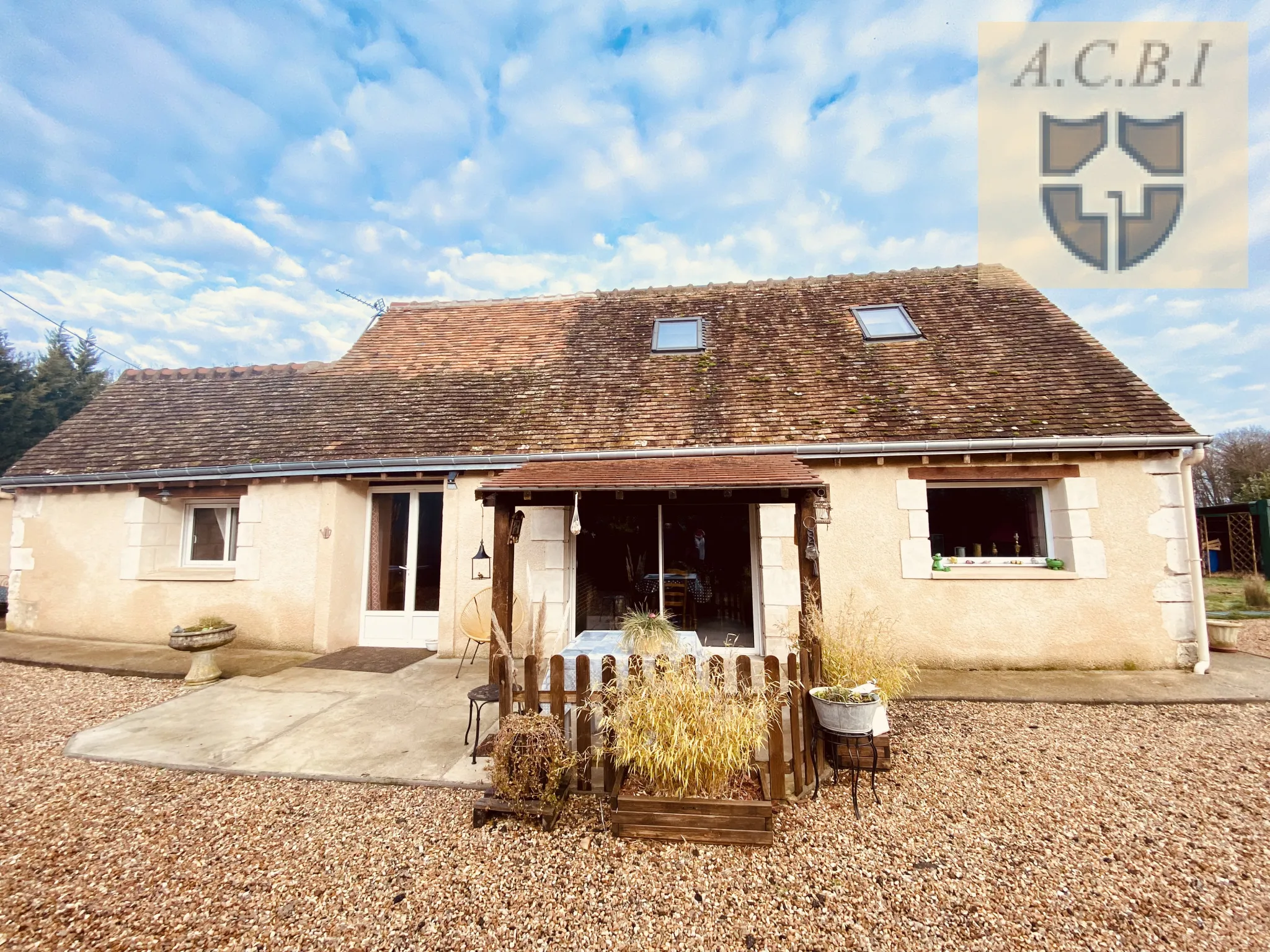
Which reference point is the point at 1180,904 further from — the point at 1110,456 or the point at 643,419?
the point at 643,419

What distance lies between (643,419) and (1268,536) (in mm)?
17131

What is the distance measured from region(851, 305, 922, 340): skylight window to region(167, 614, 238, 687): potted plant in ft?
32.4

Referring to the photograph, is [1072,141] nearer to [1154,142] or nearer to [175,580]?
[1154,142]

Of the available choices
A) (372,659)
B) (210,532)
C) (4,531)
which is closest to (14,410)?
(4,531)

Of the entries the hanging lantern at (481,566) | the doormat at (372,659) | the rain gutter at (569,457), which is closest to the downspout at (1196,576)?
the rain gutter at (569,457)

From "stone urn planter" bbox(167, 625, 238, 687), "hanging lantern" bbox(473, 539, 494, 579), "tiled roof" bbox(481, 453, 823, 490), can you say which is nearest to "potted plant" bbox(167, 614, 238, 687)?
"stone urn planter" bbox(167, 625, 238, 687)

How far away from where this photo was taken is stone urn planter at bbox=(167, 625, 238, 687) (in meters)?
5.77

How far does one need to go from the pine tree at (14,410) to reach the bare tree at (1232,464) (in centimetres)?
4239

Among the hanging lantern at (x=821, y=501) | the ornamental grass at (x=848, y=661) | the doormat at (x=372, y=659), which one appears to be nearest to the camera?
the ornamental grass at (x=848, y=661)

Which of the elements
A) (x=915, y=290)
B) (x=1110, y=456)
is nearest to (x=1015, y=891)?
(x=1110, y=456)

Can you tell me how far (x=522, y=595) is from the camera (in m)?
6.54

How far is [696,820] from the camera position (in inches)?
117

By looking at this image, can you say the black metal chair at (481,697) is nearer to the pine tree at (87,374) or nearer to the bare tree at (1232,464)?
the pine tree at (87,374)

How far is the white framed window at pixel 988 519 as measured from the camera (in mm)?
6539
